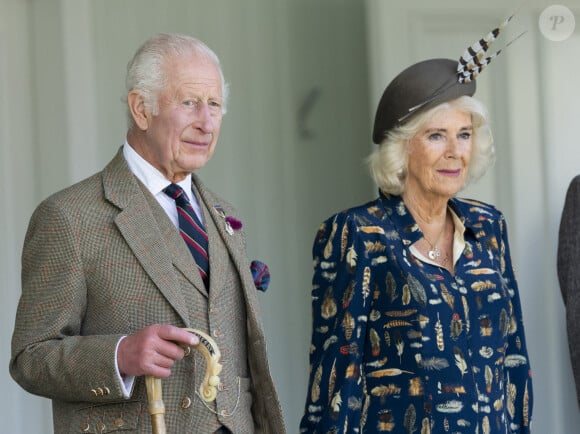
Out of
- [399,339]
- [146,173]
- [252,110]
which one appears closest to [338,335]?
[399,339]

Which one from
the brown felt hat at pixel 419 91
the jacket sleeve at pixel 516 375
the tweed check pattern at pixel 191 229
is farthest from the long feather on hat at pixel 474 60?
the tweed check pattern at pixel 191 229

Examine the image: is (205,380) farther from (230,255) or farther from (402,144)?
(402,144)

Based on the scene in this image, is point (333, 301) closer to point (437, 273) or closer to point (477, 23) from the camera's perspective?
point (437, 273)

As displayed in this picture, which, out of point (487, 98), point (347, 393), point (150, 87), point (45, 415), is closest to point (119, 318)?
point (150, 87)

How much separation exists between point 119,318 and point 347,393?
0.78 metres

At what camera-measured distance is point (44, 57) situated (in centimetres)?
438

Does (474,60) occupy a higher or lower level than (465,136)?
higher

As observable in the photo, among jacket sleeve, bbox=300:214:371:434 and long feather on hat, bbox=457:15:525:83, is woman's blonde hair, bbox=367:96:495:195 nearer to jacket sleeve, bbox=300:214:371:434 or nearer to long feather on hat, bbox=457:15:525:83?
long feather on hat, bbox=457:15:525:83

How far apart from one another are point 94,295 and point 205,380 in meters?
0.31

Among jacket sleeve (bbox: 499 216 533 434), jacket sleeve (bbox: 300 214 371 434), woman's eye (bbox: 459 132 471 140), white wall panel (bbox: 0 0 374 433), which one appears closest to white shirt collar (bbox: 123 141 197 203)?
jacket sleeve (bbox: 300 214 371 434)

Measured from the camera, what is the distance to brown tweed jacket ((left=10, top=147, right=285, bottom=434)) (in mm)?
2449

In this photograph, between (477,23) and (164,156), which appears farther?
(477,23)

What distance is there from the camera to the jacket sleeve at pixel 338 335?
10.2ft

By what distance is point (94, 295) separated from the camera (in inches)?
100
